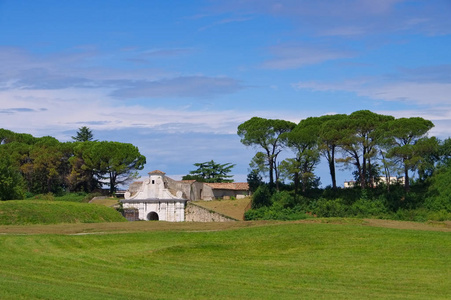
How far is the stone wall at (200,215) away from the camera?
68869 millimetres

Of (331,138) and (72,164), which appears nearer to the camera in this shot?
(331,138)

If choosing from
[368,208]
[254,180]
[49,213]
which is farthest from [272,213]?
[49,213]

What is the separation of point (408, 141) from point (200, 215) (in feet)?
72.4

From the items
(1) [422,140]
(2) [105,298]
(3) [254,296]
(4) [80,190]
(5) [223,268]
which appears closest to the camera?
(2) [105,298]

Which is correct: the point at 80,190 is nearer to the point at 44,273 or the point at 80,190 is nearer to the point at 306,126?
the point at 306,126

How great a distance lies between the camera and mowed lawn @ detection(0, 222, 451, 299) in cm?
2219

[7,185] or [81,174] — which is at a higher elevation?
[81,174]

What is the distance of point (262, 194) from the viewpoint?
7131cm

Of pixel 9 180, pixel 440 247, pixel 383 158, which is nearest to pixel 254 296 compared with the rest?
pixel 440 247

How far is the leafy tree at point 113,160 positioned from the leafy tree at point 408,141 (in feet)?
118

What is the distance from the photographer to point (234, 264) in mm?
29094

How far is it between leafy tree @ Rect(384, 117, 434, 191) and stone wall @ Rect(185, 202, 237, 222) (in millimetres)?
16994

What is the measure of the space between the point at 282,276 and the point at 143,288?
232 inches

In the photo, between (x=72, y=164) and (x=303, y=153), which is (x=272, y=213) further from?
(x=72, y=164)
